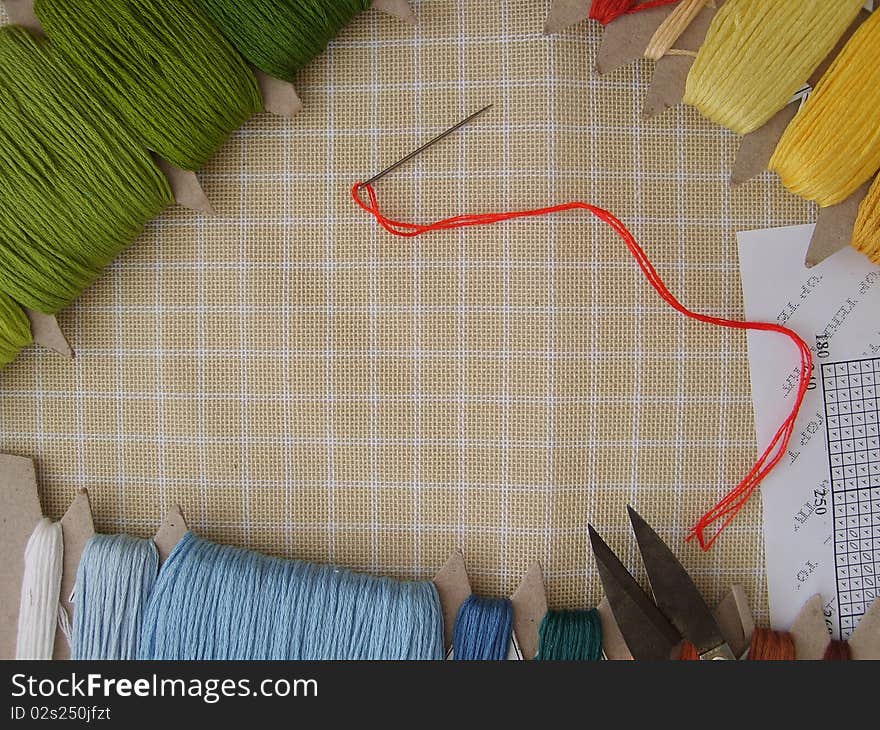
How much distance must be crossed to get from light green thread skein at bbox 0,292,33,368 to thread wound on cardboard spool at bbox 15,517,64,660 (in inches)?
11.7

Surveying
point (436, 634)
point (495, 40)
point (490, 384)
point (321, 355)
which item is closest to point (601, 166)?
point (495, 40)

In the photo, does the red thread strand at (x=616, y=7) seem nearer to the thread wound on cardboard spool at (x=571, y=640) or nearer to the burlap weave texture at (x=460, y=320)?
the burlap weave texture at (x=460, y=320)

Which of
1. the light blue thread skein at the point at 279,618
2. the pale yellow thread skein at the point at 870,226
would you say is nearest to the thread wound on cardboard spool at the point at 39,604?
the light blue thread skein at the point at 279,618

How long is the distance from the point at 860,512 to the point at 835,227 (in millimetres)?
440

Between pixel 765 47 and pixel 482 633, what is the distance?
0.92m

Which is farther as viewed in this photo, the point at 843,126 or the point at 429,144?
the point at 429,144

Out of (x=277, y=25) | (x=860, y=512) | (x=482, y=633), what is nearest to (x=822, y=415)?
(x=860, y=512)

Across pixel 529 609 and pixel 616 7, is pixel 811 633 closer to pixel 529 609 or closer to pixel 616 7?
pixel 529 609

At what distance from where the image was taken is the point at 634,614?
1.08 meters

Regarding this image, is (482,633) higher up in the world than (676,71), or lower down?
lower down

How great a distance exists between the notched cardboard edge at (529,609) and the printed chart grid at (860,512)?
1.53 ft

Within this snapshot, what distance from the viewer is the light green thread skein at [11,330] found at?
1088 millimetres

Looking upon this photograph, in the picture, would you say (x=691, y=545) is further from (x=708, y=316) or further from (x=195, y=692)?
(x=195, y=692)

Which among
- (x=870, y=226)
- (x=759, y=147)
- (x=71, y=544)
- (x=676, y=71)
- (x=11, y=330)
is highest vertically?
(x=676, y=71)
